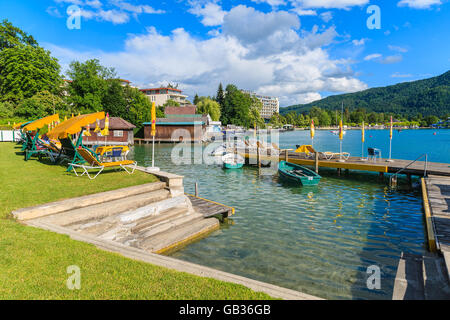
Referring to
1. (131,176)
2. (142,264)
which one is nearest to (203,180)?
(131,176)

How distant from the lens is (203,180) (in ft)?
71.8

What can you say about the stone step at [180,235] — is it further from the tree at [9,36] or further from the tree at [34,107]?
→ the tree at [9,36]

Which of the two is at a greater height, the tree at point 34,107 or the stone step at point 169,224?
the tree at point 34,107

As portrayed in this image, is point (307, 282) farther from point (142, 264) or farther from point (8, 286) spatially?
point (8, 286)

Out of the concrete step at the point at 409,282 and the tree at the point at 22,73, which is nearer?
the concrete step at the point at 409,282

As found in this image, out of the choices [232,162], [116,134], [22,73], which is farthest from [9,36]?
[232,162]

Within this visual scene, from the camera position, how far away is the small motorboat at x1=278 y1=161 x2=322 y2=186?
1930 centimetres

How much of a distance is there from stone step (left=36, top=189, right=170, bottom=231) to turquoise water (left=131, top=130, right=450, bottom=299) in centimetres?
224

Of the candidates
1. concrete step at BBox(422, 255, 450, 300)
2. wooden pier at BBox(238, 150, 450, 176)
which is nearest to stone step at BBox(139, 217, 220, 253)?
concrete step at BBox(422, 255, 450, 300)

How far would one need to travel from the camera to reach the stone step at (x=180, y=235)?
7.90 metres

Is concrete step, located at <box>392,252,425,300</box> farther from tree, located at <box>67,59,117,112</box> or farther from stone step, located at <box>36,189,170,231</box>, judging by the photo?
tree, located at <box>67,59,117,112</box>

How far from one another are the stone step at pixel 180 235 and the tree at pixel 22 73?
5246 cm

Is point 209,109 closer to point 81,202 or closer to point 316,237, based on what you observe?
point 316,237

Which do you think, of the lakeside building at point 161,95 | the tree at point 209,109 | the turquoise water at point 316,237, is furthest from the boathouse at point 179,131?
the lakeside building at point 161,95
